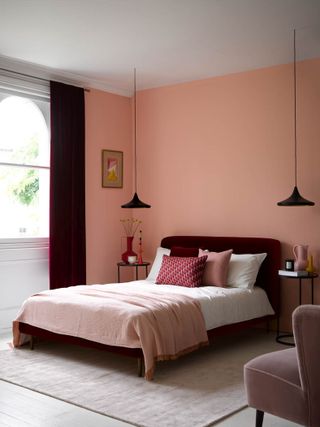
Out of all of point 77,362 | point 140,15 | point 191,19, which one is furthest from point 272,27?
point 77,362

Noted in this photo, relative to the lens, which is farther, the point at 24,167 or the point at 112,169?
the point at 112,169

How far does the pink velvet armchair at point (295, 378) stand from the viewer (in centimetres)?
283

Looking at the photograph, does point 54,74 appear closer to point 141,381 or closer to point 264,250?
point 264,250

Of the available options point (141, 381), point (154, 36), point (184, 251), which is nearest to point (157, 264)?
point (184, 251)

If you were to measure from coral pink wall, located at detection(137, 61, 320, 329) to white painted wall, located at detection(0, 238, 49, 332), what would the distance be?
149 cm

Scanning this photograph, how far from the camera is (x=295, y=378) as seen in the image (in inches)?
118

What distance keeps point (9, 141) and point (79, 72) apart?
113cm

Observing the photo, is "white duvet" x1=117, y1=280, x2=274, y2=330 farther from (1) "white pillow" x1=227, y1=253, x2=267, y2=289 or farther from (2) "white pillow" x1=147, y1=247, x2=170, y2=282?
(2) "white pillow" x1=147, y1=247, x2=170, y2=282

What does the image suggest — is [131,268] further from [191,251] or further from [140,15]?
[140,15]

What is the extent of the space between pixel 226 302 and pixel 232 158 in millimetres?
1930

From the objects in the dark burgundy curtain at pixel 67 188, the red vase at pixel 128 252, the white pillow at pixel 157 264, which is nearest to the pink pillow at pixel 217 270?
the white pillow at pixel 157 264

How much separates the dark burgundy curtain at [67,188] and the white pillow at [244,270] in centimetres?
184

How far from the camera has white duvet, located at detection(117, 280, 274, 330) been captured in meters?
4.89

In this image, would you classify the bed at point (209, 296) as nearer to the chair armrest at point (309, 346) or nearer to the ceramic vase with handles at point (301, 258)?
the ceramic vase with handles at point (301, 258)
